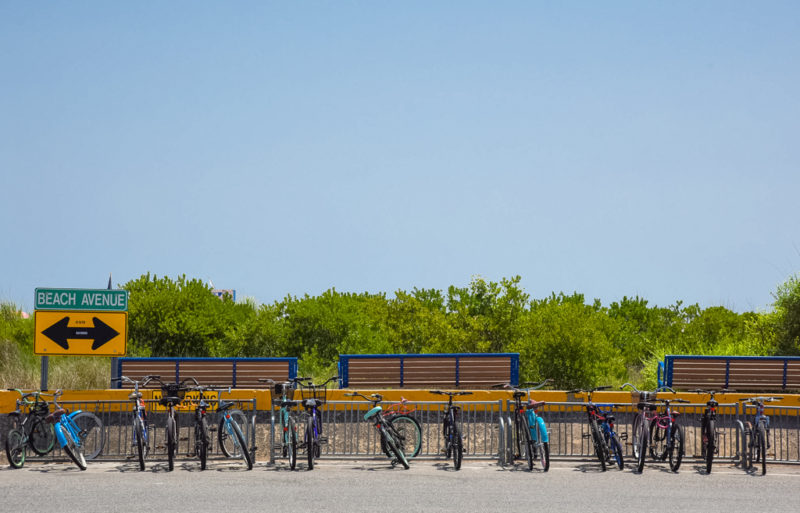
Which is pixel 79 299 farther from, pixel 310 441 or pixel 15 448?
pixel 310 441

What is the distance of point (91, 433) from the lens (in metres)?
13.1

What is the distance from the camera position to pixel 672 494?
425 inches

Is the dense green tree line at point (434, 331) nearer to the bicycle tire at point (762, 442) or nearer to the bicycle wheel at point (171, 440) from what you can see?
the bicycle tire at point (762, 442)

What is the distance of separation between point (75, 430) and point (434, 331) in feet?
54.8

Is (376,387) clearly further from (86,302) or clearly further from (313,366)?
(86,302)

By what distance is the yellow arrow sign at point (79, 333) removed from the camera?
15859mm

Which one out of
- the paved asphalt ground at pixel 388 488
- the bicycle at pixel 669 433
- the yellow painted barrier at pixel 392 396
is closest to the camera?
the paved asphalt ground at pixel 388 488

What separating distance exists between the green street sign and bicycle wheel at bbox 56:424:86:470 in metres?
4.06

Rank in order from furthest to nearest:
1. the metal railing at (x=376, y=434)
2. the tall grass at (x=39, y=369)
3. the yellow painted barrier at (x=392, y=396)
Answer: the tall grass at (x=39, y=369) → the yellow painted barrier at (x=392, y=396) → the metal railing at (x=376, y=434)

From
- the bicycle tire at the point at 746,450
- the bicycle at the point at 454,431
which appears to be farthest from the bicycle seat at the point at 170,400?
the bicycle tire at the point at 746,450

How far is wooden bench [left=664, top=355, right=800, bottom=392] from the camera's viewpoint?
20.0 meters

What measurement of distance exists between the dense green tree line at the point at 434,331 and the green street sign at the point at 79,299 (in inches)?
371

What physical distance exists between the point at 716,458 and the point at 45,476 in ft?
32.6

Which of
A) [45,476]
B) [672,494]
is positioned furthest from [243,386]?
[672,494]
